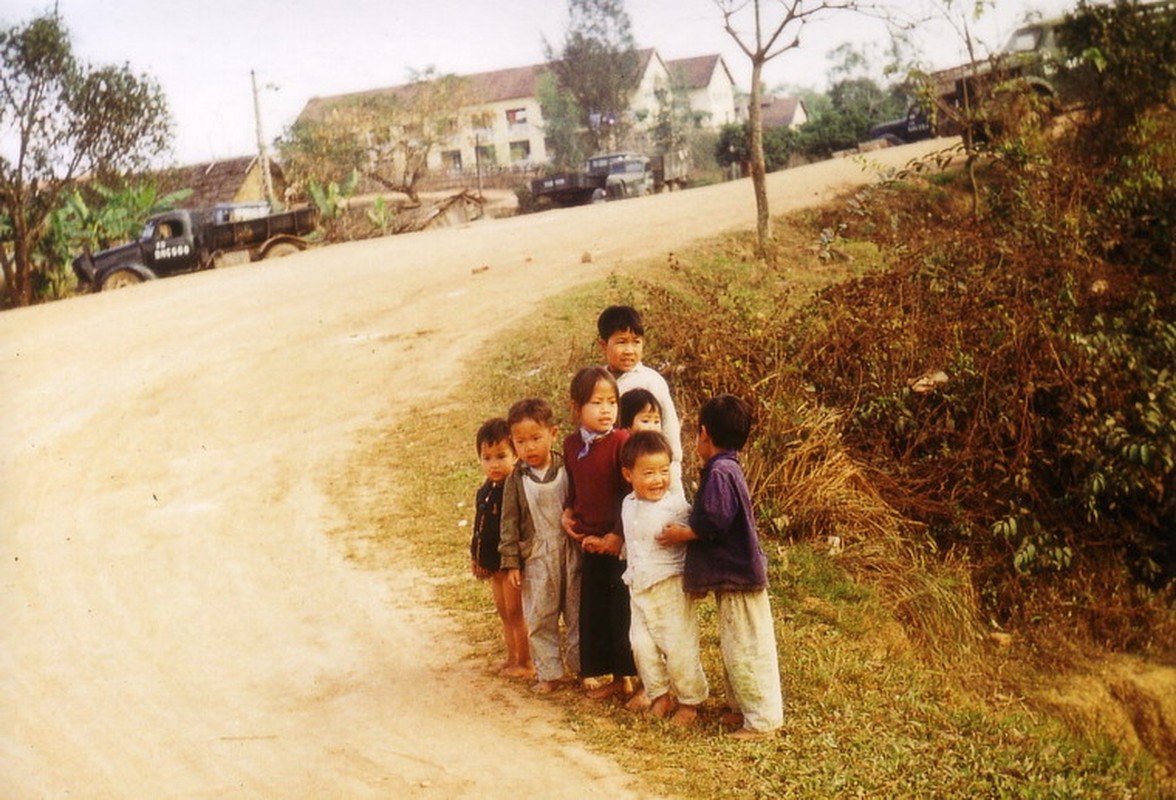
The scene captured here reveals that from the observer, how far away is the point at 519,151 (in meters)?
45.8

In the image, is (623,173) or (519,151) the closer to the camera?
(623,173)

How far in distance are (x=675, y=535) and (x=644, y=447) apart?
35cm

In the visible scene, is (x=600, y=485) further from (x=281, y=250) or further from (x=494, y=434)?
(x=281, y=250)

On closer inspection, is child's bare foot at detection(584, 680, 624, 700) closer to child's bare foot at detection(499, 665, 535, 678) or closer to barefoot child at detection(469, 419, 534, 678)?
child's bare foot at detection(499, 665, 535, 678)

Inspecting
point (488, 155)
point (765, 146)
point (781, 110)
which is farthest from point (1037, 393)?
point (781, 110)

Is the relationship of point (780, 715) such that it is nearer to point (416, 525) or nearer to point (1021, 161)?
point (416, 525)

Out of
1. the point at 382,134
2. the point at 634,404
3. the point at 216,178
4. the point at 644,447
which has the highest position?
the point at 382,134

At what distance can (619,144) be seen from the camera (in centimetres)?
4009

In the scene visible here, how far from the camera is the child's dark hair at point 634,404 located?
4477 mm

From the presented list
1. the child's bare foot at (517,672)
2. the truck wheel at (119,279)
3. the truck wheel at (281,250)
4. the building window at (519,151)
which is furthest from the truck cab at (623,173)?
the child's bare foot at (517,672)

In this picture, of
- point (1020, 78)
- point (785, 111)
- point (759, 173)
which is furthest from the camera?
point (785, 111)

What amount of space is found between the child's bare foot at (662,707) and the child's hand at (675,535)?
707 millimetres

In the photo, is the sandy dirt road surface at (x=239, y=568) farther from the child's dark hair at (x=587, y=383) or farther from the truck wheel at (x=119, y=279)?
the truck wheel at (x=119, y=279)

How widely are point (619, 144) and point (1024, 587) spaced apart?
113 feet
